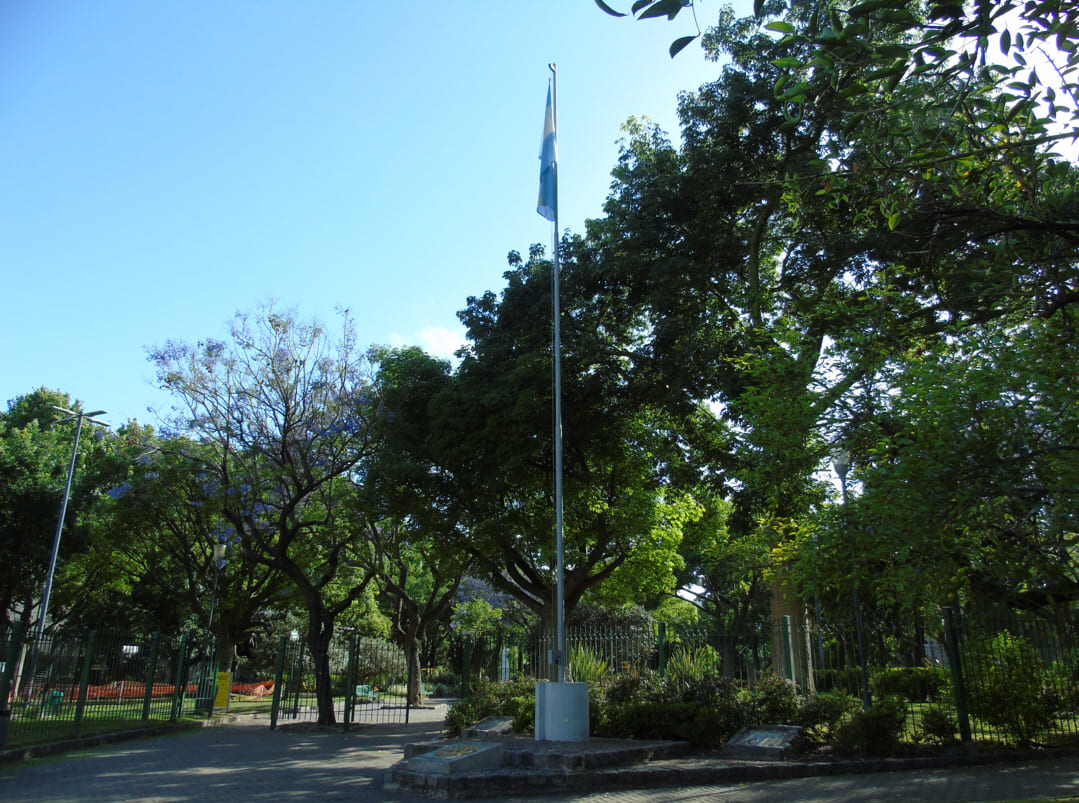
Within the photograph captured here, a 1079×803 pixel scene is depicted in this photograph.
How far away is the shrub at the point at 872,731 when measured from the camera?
1121 cm

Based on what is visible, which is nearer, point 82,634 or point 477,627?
point 82,634

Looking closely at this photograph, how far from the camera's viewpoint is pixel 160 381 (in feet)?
62.2

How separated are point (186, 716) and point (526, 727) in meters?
14.4

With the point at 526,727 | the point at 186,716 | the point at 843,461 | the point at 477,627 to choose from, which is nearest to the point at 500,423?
the point at 526,727

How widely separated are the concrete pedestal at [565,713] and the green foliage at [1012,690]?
640 cm

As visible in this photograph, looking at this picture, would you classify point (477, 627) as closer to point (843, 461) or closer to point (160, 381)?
point (160, 381)

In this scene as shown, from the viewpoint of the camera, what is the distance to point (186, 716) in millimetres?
23125

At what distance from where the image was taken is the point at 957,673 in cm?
1205

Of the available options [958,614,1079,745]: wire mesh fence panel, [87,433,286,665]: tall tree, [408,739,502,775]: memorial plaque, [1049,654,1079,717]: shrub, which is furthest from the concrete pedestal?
[87,433,286,665]: tall tree

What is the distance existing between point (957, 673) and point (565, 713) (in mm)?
6555

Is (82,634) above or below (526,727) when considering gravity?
above

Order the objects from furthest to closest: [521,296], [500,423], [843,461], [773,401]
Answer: [521,296] → [500,423] → [843,461] → [773,401]

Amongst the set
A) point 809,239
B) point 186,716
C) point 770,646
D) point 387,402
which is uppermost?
point 809,239

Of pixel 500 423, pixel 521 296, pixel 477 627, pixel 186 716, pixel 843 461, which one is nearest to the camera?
pixel 843 461
